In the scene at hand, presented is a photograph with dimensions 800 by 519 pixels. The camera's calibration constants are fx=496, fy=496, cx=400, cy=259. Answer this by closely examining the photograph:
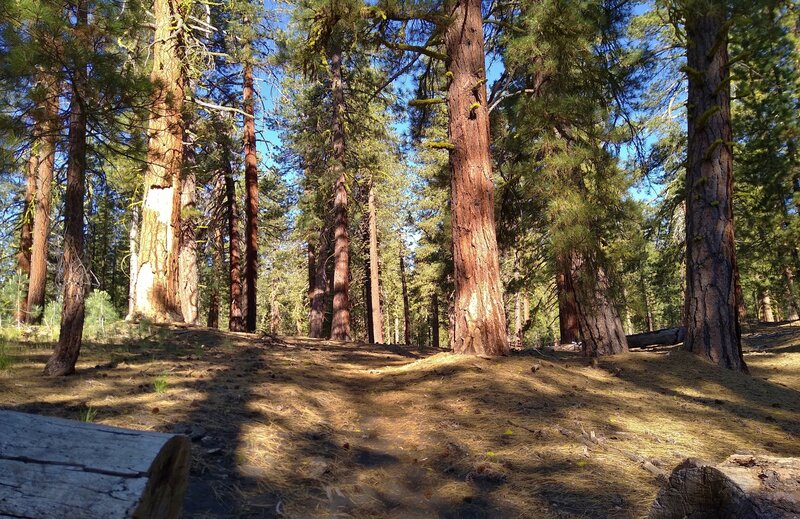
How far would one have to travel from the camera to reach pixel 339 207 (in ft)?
55.9

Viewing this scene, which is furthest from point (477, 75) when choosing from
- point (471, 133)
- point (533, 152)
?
point (533, 152)

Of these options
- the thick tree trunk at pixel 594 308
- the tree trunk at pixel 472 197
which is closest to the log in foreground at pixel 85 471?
the tree trunk at pixel 472 197

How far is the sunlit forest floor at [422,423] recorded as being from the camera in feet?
11.0

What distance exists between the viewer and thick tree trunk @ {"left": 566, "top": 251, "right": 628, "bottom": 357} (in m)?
8.00

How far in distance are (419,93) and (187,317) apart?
10121 millimetres

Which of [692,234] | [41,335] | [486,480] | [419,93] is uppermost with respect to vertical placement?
[419,93]

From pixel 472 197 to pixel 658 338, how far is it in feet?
25.5

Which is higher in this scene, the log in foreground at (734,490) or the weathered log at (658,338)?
the weathered log at (658,338)

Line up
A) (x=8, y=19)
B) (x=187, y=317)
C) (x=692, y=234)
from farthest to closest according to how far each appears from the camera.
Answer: (x=187, y=317) < (x=692, y=234) < (x=8, y=19)

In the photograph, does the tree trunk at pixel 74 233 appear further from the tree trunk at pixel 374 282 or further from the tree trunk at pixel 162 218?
the tree trunk at pixel 374 282

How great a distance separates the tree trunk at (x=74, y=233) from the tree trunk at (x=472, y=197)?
4502mm

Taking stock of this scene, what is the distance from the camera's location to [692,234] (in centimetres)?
776

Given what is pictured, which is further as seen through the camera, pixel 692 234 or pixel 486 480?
pixel 692 234

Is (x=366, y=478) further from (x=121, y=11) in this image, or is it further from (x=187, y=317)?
(x=187, y=317)
